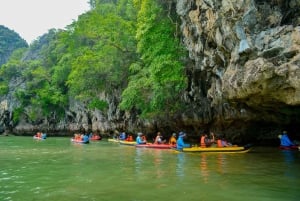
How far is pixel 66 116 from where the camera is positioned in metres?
45.2

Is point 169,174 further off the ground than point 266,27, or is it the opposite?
point 266,27

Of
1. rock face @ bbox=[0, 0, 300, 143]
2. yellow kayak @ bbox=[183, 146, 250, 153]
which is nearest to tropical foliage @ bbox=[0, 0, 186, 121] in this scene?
rock face @ bbox=[0, 0, 300, 143]

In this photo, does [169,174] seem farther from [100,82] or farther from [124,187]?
[100,82]

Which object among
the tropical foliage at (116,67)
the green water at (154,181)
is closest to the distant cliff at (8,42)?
the tropical foliage at (116,67)

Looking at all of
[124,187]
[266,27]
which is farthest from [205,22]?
[124,187]

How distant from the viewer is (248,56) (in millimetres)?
14594

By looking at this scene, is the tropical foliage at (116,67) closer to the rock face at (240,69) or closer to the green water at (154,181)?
the rock face at (240,69)

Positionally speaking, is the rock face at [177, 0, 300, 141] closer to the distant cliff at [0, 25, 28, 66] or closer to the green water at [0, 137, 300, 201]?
the green water at [0, 137, 300, 201]

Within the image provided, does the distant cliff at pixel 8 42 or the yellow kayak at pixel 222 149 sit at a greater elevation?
the distant cliff at pixel 8 42

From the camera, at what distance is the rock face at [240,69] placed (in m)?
13.3

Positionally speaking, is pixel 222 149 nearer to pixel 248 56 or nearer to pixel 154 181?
pixel 248 56

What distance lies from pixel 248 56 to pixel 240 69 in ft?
2.34

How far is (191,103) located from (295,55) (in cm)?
1286

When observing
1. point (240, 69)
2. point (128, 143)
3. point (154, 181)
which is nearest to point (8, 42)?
point (128, 143)
